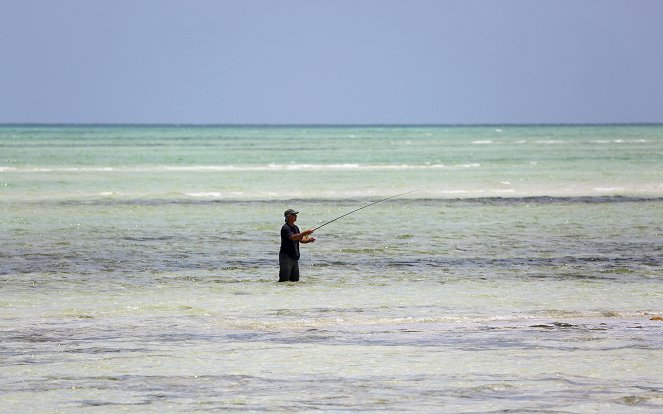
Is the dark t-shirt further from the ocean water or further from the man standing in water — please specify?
the ocean water

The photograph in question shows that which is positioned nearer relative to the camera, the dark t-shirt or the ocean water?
the ocean water

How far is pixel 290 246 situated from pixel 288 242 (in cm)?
7

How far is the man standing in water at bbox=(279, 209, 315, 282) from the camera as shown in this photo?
16922 millimetres

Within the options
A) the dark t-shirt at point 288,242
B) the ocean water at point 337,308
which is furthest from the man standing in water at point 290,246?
the ocean water at point 337,308

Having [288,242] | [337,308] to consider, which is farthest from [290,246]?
[337,308]

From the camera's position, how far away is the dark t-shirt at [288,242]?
1697 centimetres

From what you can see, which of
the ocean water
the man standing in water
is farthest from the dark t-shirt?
the ocean water

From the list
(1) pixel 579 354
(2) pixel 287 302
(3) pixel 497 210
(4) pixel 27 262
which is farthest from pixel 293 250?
(3) pixel 497 210

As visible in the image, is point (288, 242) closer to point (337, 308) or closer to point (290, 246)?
point (290, 246)

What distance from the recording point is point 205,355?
1135 cm

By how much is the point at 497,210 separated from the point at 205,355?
20898 mm

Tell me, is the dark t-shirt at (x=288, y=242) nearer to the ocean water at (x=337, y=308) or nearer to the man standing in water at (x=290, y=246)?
the man standing in water at (x=290, y=246)

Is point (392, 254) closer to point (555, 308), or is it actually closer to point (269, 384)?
point (555, 308)

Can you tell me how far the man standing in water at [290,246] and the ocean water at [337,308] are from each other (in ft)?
0.77
